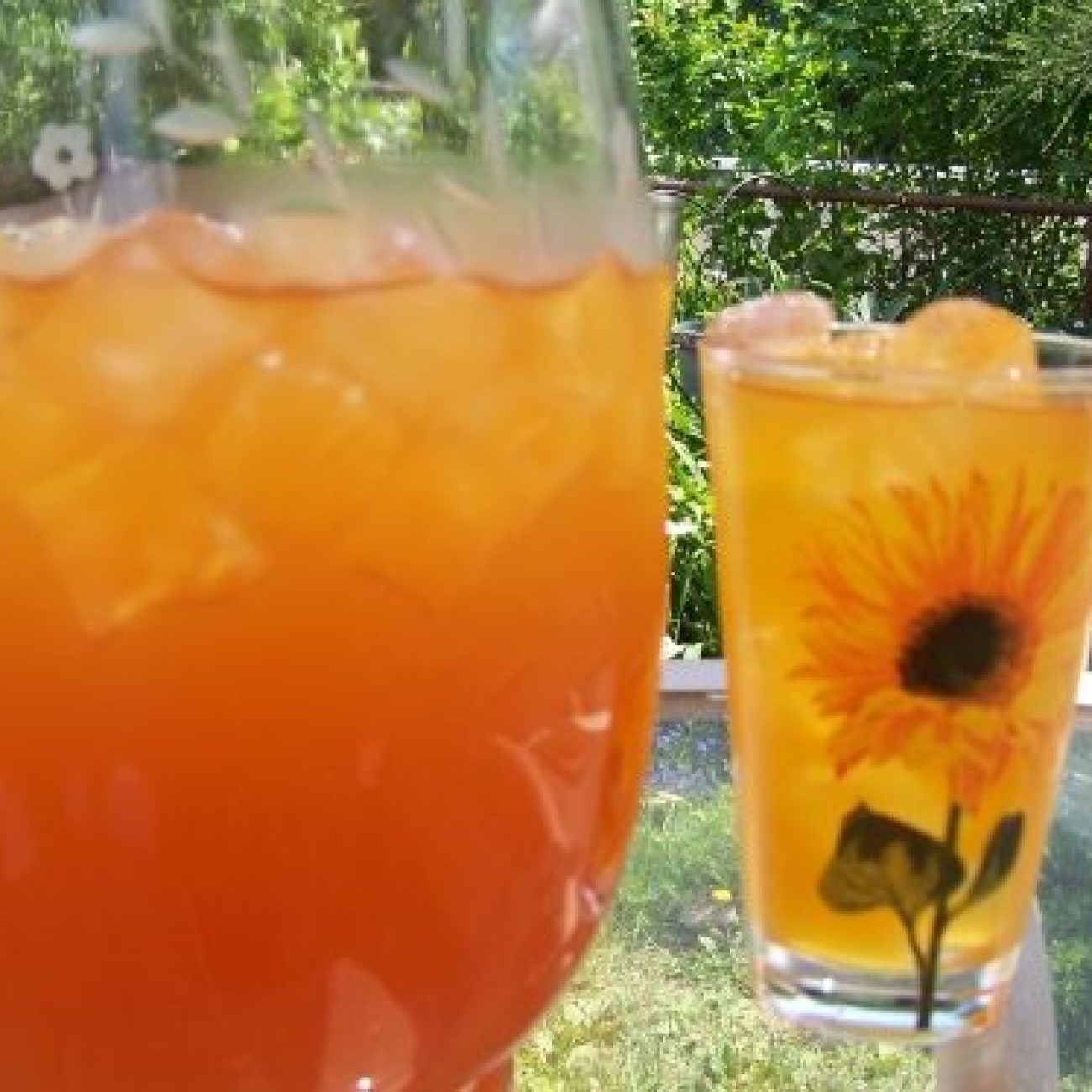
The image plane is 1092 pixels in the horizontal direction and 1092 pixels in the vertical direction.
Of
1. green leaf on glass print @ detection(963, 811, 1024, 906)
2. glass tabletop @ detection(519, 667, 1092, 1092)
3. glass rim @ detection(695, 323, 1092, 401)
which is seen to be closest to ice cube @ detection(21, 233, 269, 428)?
glass rim @ detection(695, 323, 1092, 401)

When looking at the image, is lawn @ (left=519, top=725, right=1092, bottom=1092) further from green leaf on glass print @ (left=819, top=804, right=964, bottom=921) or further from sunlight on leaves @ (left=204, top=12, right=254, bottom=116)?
sunlight on leaves @ (left=204, top=12, right=254, bottom=116)

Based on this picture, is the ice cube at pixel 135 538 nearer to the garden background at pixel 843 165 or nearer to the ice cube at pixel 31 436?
the ice cube at pixel 31 436

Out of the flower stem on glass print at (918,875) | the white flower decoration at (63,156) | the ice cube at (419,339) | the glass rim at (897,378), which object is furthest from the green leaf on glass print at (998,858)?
the white flower decoration at (63,156)

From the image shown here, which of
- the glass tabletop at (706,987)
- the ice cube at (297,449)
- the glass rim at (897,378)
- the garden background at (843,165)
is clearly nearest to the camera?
the ice cube at (297,449)

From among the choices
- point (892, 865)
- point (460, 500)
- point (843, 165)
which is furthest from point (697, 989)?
point (843, 165)

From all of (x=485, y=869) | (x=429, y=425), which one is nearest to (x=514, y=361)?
(x=429, y=425)

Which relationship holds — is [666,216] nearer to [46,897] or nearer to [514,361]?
[514,361]

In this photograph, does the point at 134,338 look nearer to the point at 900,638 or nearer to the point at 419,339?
the point at 419,339
